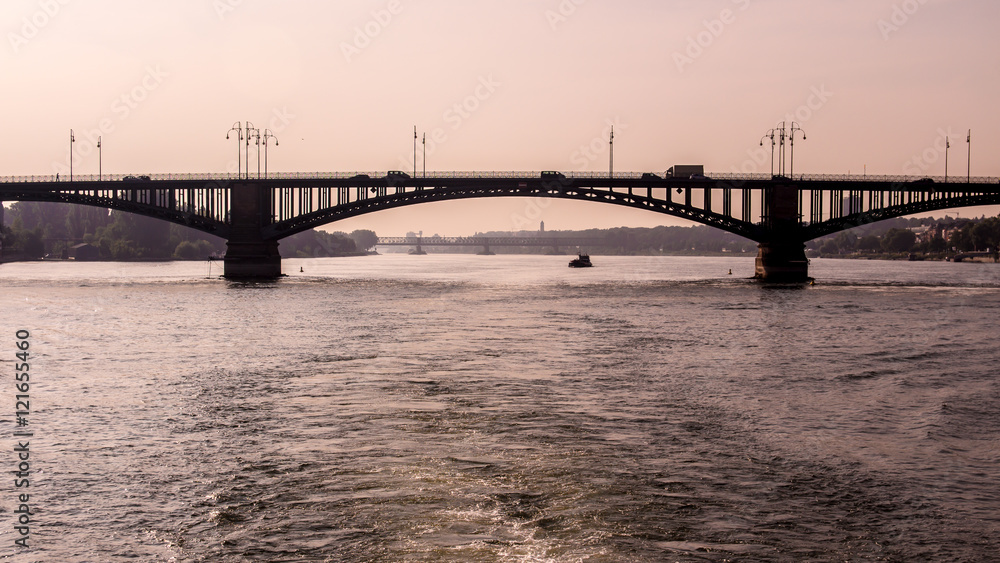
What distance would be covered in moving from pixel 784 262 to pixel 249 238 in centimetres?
6600

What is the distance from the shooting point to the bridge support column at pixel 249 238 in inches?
4419

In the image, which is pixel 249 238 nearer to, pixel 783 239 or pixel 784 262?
pixel 783 239

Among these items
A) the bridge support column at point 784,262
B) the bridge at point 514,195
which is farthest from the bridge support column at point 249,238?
the bridge support column at point 784,262

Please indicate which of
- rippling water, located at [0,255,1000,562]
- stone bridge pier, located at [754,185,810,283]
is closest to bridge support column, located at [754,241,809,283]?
stone bridge pier, located at [754,185,810,283]

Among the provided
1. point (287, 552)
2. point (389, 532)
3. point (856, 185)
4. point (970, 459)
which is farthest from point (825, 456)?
point (856, 185)

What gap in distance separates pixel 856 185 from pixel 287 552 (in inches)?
4268

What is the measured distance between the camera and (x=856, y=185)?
10919 centimetres

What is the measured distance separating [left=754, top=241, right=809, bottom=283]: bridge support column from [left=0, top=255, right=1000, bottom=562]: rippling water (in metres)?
69.9

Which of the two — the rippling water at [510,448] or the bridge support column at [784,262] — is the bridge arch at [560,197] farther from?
the rippling water at [510,448]

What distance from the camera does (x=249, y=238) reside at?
113062 millimetres

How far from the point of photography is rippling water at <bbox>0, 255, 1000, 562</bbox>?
42.1 ft

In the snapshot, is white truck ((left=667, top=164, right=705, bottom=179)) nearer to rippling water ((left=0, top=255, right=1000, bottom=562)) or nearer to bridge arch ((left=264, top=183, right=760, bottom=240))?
bridge arch ((left=264, top=183, right=760, bottom=240))

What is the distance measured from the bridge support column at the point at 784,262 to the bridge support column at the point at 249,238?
202 feet

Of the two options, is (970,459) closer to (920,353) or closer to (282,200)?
(920,353)
